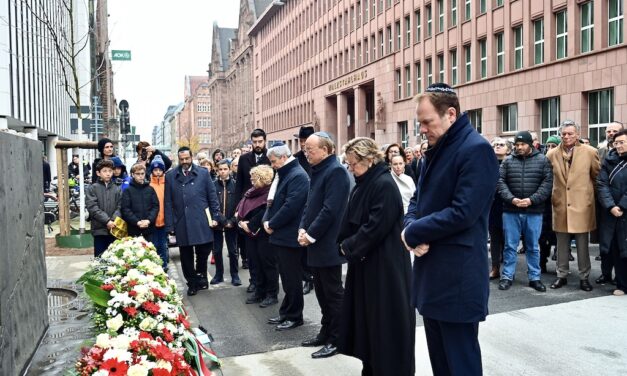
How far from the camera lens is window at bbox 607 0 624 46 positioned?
25781 millimetres

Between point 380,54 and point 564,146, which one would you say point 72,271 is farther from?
point 380,54

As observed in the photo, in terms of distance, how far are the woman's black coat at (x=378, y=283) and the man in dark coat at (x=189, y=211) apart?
4.22 m

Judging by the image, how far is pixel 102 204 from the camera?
9.27m

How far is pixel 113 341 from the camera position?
371cm

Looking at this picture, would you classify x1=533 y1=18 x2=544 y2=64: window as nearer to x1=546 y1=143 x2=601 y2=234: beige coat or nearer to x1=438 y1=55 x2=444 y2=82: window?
x1=438 y1=55 x2=444 y2=82: window

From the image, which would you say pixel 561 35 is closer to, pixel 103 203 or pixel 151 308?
pixel 103 203

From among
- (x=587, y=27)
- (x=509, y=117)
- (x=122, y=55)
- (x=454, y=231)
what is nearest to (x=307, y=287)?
(x=454, y=231)

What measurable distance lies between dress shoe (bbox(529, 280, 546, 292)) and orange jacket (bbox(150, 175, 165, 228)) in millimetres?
5587

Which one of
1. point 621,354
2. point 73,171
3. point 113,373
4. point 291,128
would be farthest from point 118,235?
point 291,128

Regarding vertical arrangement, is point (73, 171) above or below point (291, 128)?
below

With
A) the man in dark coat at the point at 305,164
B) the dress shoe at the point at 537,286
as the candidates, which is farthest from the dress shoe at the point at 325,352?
the dress shoe at the point at 537,286

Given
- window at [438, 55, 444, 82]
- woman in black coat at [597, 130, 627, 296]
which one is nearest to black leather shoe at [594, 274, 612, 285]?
woman in black coat at [597, 130, 627, 296]

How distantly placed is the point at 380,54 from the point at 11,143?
49.2 metres


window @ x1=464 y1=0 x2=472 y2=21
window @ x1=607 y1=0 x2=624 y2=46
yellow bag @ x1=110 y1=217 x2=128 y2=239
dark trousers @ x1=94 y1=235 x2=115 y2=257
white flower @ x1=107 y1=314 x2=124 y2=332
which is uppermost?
window @ x1=464 y1=0 x2=472 y2=21
